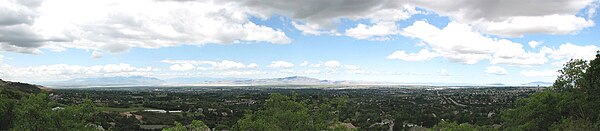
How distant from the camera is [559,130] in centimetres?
4459

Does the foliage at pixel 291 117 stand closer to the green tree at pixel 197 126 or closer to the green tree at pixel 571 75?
the green tree at pixel 197 126

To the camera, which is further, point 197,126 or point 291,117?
point 291,117

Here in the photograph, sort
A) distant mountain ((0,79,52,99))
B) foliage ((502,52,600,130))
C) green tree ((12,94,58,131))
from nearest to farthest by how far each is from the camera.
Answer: green tree ((12,94,58,131)), foliage ((502,52,600,130)), distant mountain ((0,79,52,99))

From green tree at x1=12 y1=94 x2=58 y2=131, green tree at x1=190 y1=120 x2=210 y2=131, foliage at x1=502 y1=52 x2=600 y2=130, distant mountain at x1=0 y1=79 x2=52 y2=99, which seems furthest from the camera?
distant mountain at x1=0 y1=79 x2=52 y2=99

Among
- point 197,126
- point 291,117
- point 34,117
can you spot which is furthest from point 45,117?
point 291,117

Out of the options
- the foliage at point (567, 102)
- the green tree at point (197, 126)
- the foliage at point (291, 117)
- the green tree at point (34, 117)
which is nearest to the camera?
the green tree at point (197, 126)

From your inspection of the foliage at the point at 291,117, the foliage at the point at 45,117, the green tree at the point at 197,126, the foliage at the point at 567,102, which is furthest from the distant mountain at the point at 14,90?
the foliage at the point at 567,102

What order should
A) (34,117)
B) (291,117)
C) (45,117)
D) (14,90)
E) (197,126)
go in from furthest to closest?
1. (14,90)
2. (45,117)
3. (34,117)
4. (291,117)
5. (197,126)

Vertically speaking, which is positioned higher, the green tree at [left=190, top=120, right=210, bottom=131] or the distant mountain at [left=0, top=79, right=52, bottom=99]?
the distant mountain at [left=0, top=79, right=52, bottom=99]

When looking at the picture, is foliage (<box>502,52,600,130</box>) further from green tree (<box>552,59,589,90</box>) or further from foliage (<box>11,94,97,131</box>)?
foliage (<box>11,94,97,131</box>)

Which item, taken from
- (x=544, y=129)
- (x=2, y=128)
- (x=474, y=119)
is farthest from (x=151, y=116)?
(x=544, y=129)

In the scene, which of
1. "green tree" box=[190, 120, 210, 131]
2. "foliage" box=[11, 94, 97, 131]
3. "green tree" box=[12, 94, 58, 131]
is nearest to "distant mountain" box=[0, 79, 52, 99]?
"foliage" box=[11, 94, 97, 131]

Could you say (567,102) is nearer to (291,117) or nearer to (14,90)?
(291,117)

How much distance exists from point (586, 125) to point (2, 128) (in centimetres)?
6852
